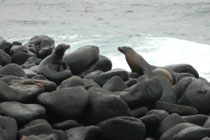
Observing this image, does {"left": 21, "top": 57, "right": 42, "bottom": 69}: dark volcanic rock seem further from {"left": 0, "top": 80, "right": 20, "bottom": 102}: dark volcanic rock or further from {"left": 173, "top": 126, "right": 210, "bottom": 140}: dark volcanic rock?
{"left": 173, "top": 126, "right": 210, "bottom": 140}: dark volcanic rock

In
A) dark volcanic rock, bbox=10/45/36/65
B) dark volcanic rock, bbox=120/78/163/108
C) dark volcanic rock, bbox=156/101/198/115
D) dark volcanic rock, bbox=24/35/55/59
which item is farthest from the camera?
dark volcanic rock, bbox=24/35/55/59

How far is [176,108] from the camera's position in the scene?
5.14 meters

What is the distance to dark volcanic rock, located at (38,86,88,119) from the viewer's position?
4.58m

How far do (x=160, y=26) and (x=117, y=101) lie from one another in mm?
15928

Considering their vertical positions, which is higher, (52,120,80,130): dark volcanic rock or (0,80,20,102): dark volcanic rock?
(0,80,20,102): dark volcanic rock

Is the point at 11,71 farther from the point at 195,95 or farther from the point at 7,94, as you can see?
the point at 195,95

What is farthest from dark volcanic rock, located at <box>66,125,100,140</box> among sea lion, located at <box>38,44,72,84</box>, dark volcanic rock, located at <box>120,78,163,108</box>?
sea lion, located at <box>38,44,72,84</box>

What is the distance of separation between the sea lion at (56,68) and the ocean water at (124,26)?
4.24m

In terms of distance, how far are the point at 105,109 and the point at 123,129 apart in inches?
15.9

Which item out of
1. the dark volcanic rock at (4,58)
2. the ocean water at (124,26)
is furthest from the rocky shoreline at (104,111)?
A: the ocean water at (124,26)

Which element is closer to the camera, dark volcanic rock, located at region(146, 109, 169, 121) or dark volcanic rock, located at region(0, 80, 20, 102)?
dark volcanic rock, located at region(0, 80, 20, 102)

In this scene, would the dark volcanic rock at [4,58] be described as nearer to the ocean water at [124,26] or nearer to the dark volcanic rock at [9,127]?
the dark volcanic rock at [9,127]

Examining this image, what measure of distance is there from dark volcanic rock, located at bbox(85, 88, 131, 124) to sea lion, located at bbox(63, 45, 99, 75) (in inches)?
111

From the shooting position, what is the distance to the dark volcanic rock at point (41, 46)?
30.4ft
